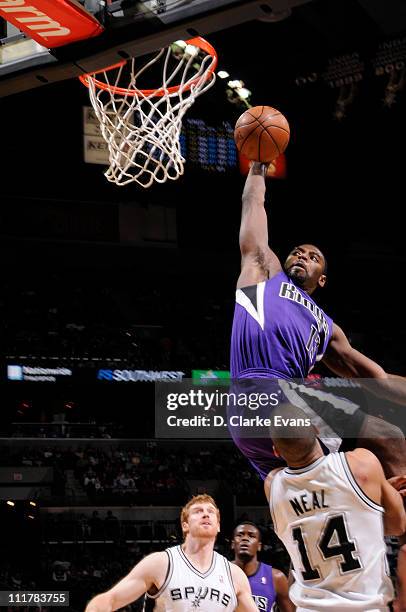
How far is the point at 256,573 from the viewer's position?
284 inches

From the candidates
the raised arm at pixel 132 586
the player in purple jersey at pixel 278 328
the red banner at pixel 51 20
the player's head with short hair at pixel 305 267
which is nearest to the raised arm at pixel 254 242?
the player in purple jersey at pixel 278 328

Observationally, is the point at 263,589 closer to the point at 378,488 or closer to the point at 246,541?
the point at 246,541

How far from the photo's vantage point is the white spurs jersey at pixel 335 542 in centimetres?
353

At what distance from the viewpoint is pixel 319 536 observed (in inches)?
142

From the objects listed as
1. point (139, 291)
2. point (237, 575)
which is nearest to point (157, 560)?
point (237, 575)

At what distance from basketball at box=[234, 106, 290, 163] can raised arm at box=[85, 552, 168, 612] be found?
7.86ft

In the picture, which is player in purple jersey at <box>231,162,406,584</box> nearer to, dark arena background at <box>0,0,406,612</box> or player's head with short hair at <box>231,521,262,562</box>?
player's head with short hair at <box>231,521,262,562</box>

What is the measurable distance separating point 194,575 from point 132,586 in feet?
1.58

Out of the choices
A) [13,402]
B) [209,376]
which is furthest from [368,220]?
[13,402]

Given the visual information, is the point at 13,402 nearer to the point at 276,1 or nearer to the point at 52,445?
the point at 52,445

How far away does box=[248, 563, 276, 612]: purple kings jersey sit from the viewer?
23.4 ft

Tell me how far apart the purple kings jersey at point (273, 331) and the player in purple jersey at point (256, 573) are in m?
2.66

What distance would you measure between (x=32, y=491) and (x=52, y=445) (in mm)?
1018

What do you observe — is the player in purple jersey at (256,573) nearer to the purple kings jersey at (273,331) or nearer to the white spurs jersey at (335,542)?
the purple kings jersey at (273,331)
